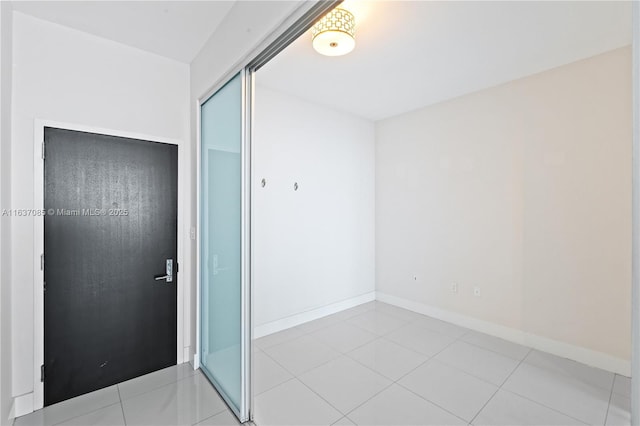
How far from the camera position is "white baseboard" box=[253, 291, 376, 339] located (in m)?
3.49

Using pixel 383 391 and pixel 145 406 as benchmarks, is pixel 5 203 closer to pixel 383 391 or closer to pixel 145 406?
pixel 145 406

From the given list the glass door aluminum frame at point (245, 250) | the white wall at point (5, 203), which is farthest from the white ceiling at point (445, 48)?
the white wall at point (5, 203)

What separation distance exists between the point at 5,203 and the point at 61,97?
2.95 ft

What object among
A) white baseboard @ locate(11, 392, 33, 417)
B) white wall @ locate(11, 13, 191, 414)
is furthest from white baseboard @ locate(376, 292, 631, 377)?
white baseboard @ locate(11, 392, 33, 417)

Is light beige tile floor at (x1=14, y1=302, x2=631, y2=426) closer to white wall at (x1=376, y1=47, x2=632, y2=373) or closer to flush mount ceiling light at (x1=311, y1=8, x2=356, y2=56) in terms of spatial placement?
white wall at (x1=376, y1=47, x2=632, y2=373)

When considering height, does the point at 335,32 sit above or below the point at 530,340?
above

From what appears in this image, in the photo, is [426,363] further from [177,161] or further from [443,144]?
[177,161]

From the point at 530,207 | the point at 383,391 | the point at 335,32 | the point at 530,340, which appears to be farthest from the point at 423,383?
the point at 335,32

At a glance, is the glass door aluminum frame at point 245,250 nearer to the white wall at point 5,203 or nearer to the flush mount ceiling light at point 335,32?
the flush mount ceiling light at point 335,32

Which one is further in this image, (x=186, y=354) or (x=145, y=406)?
(x=186, y=354)

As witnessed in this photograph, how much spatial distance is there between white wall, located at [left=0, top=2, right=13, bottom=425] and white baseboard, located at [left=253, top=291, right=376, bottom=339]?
1933mm

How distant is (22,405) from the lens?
82.0 inches

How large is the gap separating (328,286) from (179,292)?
201 cm

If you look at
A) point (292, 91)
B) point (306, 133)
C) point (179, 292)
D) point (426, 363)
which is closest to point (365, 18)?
point (292, 91)
